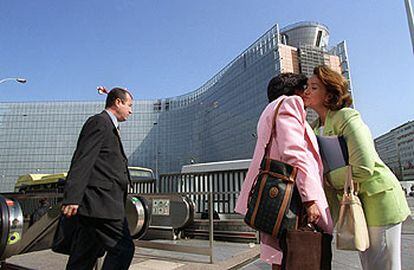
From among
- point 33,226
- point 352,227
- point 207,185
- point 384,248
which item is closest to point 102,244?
point 352,227

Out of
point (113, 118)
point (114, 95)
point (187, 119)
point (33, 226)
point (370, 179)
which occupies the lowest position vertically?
point (33, 226)

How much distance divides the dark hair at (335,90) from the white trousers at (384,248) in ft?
2.86

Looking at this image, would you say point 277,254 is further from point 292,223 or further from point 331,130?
point 331,130

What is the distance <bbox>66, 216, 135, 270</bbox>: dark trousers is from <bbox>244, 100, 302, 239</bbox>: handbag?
121cm

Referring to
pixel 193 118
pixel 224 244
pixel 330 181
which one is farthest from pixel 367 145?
pixel 193 118

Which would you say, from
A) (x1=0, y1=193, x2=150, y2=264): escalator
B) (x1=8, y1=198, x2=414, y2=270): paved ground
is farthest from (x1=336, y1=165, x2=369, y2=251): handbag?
(x1=0, y1=193, x2=150, y2=264): escalator

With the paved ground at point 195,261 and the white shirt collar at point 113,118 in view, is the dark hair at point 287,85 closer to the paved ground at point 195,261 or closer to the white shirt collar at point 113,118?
the white shirt collar at point 113,118

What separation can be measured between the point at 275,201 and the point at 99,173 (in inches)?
60.1

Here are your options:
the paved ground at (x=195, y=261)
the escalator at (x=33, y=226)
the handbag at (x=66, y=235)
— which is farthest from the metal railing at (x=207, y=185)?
the handbag at (x=66, y=235)

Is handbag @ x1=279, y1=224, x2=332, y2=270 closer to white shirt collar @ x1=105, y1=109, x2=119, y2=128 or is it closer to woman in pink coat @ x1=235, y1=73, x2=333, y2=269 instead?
woman in pink coat @ x1=235, y1=73, x2=333, y2=269

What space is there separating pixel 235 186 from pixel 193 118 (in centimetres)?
7577

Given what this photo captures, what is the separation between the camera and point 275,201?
63.8 inches

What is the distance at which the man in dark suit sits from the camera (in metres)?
2.25

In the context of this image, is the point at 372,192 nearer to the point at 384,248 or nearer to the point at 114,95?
the point at 384,248
